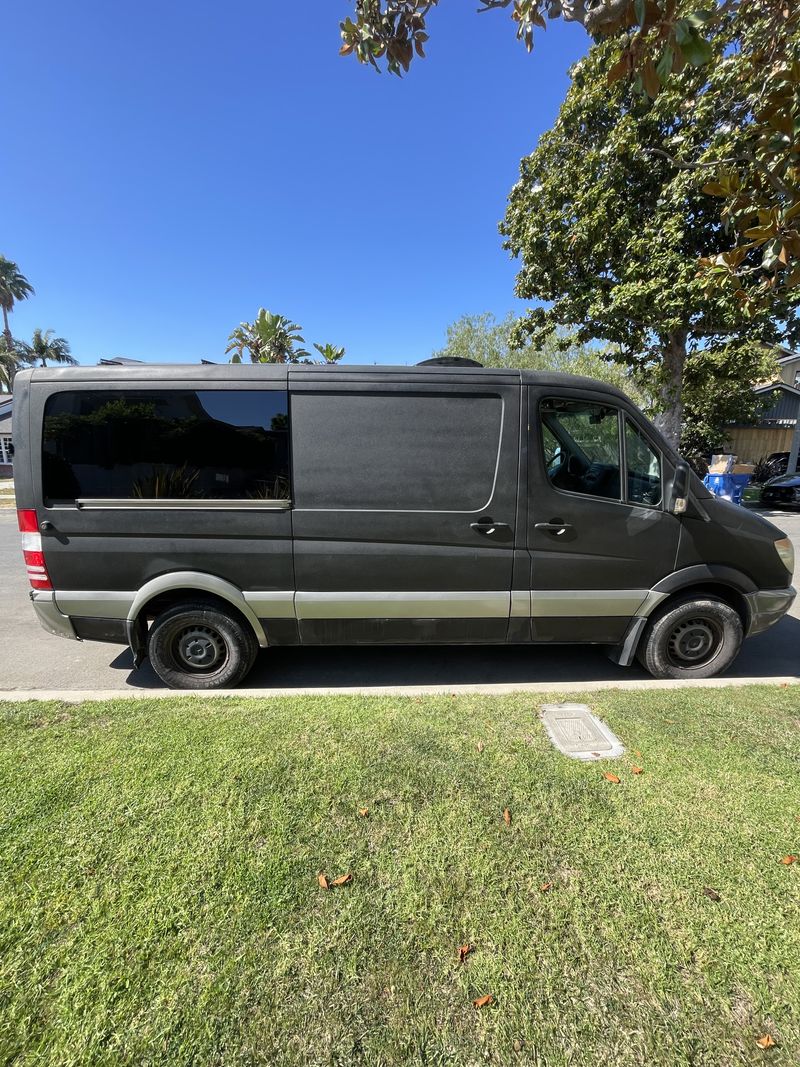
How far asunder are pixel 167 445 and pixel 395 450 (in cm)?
157

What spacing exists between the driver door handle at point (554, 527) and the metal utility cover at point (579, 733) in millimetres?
1209

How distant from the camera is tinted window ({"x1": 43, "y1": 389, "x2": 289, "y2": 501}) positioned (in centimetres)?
321

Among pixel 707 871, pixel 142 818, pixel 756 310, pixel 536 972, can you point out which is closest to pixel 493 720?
pixel 707 871

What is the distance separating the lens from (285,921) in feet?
5.82

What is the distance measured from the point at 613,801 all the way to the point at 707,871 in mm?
449

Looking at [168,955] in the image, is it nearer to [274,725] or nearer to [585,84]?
[274,725]

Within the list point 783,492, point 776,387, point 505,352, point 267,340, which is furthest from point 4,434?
point 776,387

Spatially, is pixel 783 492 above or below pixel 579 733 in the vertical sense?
above

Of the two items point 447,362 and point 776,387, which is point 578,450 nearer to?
point 447,362

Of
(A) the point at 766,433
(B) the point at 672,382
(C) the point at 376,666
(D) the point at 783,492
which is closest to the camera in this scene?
(C) the point at 376,666

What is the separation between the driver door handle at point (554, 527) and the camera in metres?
3.39

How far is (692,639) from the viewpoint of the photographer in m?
3.77

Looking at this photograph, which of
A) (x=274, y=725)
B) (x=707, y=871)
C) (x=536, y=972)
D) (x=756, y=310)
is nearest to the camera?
(x=536, y=972)

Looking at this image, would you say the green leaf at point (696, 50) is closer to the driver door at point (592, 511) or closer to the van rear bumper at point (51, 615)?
the driver door at point (592, 511)
